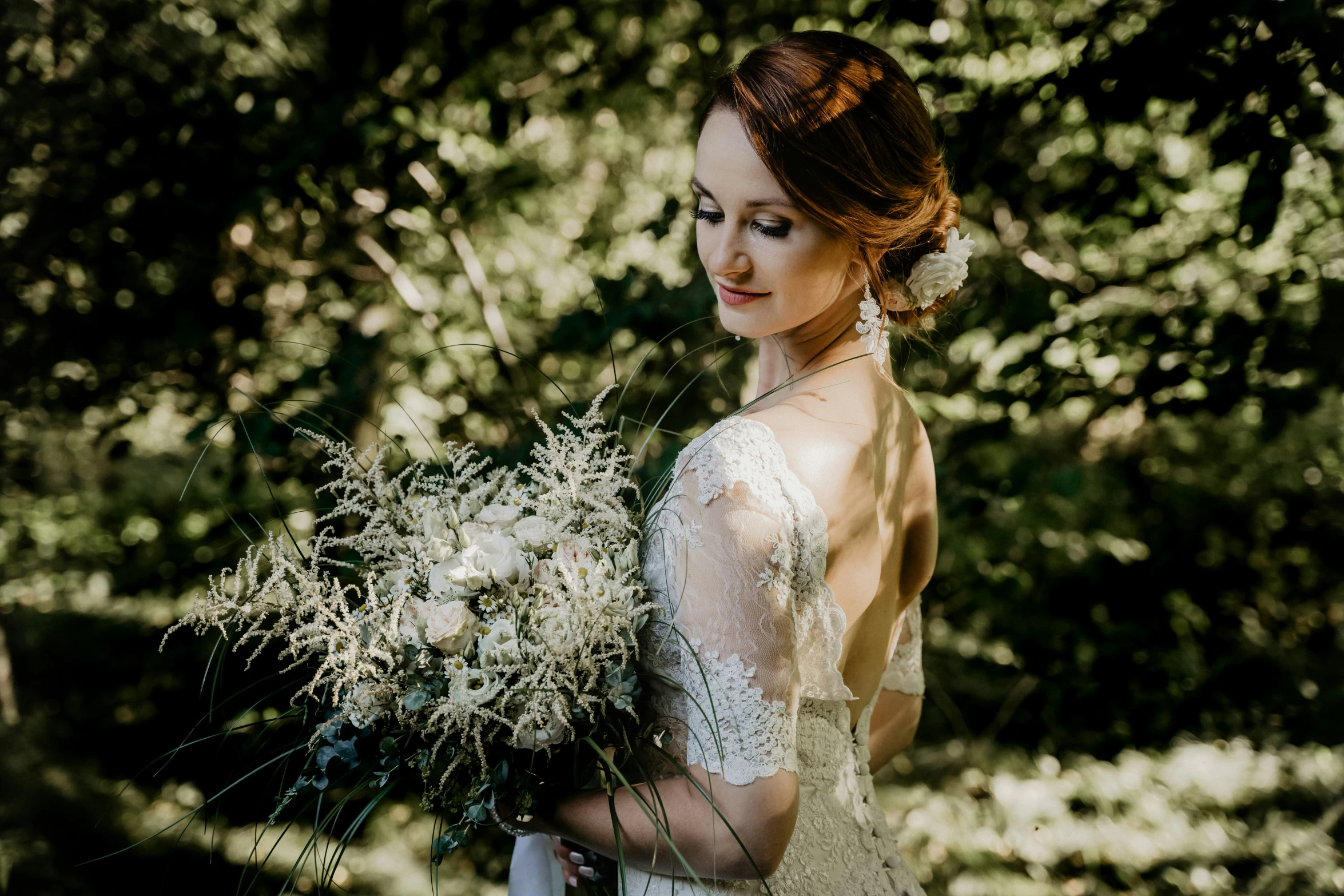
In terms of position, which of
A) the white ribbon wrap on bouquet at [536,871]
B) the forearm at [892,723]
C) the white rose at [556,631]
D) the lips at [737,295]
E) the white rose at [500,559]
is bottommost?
the forearm at [892,723]

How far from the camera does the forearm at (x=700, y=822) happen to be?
4.36 ft

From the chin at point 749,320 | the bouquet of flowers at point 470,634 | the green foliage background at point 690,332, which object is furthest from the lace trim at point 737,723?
the green foliage background at point 690,332

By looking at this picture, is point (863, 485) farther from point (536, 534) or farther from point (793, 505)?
point (536, 534)

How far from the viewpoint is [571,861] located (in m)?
1.68

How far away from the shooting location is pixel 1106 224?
14.7 feet

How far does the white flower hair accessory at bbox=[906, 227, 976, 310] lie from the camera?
168 cm

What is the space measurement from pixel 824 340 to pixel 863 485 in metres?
0.37

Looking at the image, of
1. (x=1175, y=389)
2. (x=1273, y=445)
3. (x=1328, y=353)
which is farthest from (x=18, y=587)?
(x=1273, y=445)

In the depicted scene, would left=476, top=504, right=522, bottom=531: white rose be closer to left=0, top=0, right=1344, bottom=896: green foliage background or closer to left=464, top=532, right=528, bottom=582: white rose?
left=464, top=532, right=528, bottom=582: white rose

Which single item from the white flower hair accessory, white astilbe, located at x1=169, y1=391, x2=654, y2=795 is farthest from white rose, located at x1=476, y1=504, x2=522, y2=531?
the white flower hair accessory

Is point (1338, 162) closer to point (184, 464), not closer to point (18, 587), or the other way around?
point (184, 464)

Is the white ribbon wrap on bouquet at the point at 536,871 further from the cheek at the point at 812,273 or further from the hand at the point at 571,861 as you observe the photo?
the cheek at the point at 812,273

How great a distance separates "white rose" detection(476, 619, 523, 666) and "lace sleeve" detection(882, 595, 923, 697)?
1.17 m

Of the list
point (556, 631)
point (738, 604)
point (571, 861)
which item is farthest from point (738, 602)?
point (571, 861)
